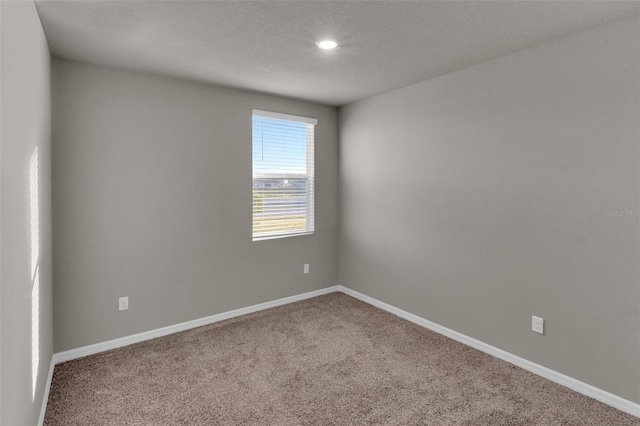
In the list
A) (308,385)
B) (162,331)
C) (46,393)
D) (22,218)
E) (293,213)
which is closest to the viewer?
(22,218)

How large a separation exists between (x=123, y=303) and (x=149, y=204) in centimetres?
89

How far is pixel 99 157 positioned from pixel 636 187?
3.86 metres

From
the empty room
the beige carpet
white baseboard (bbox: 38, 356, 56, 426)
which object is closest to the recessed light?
the empty room

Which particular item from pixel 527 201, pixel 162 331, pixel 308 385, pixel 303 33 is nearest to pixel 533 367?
pixel 527 201

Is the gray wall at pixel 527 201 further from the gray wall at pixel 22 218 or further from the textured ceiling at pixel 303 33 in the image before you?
the gray wall at pixel 22 218

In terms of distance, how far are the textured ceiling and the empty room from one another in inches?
0.8

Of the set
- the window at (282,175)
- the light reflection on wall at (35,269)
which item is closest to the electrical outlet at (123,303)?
the light reflection on wall at (35,269)

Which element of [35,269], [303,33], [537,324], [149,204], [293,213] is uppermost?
[303,33]

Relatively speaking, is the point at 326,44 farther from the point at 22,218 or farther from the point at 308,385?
the point at 308,385

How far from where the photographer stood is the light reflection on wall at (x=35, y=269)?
6.17 feet

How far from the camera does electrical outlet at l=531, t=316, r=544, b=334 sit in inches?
104

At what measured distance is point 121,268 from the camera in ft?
10.2

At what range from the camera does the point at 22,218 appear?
1.64 m

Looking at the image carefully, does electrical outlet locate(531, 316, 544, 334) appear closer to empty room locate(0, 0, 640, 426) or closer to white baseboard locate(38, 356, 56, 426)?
empty room locate(0, 0, 640, 426)
